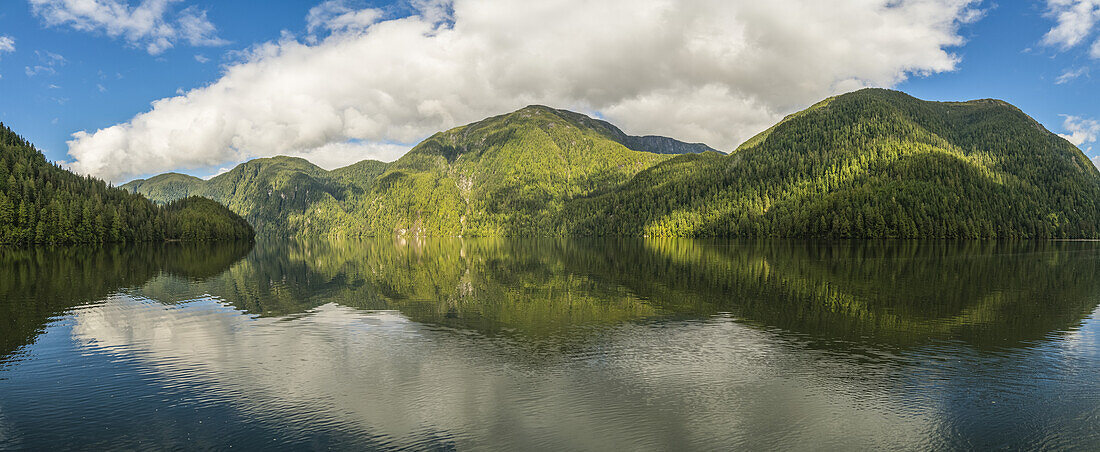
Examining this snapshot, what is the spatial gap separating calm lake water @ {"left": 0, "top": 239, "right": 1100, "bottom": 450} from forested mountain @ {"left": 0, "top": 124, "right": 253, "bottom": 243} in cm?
14757

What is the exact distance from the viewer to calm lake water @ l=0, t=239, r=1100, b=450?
1581 centimetres

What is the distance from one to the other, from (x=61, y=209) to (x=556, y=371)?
646 ft

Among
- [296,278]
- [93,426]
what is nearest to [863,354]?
[93,426]

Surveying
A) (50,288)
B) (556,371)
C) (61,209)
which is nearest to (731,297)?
(556,371)

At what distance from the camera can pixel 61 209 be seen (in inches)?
6156

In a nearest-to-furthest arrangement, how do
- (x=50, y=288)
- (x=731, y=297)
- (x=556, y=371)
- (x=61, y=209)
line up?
(x=556, y=371) → (x=731, y=297) → (x=50, y=288) → (x=61, y=209)

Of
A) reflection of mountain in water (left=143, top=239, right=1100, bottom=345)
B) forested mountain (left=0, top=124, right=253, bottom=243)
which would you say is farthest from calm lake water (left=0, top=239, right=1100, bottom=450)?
forested mountain (left=0, top=124, right=253, bottom=243)

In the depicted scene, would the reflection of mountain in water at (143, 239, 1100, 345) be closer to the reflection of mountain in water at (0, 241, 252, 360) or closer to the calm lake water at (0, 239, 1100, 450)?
the calm lake water at (0, 239, 1100, 450)

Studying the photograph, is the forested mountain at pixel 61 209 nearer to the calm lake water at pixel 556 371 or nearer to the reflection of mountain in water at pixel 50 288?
the reflection of mountain in water at pixel 50 288

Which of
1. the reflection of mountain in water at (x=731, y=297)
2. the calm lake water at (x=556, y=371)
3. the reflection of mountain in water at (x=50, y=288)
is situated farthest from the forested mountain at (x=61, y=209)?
the calm lake water at (x=556, y=371)

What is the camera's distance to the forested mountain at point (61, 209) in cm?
15125

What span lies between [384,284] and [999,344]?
49.4 meters

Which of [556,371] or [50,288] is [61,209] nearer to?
[50,288]

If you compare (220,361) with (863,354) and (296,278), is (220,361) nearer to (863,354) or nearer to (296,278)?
(863,354)
